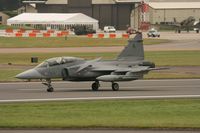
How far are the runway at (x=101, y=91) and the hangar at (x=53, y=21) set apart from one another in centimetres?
9542

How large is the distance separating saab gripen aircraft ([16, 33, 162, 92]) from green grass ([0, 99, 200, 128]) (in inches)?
222

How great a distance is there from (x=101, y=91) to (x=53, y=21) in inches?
4066

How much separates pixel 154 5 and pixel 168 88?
131211 millimetres

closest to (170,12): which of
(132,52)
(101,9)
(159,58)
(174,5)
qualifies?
(174,5)

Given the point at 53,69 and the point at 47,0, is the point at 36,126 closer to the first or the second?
the point at 53,69

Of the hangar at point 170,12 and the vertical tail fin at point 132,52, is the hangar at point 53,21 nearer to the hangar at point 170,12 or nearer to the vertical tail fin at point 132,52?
the hangar at point 170,12

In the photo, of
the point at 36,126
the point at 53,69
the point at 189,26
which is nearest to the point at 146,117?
the point at 36,126

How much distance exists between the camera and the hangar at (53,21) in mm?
131750

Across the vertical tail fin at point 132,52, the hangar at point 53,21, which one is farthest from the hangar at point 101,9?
the vertical tail fin at point 132,52

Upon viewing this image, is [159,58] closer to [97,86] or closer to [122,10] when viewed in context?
[97,86]

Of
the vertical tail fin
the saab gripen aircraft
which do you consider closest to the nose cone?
the saab gripen aircraft

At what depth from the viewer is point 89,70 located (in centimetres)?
3147

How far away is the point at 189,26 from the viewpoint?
143750 millimetres

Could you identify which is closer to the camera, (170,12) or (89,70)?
(89,70)
